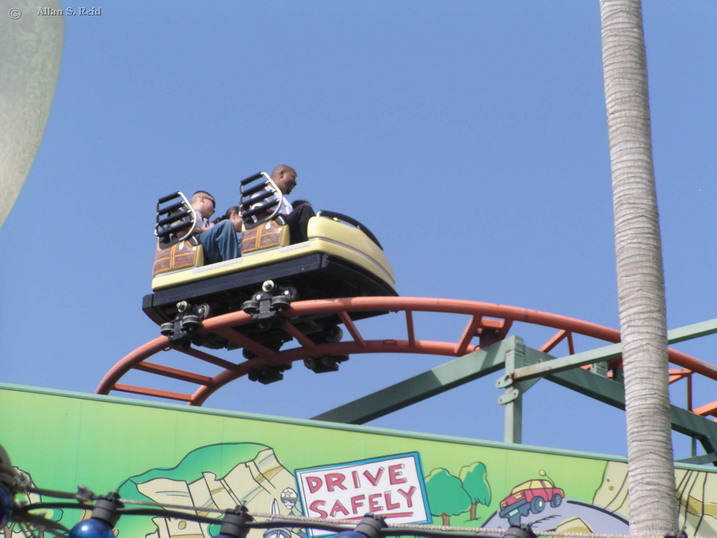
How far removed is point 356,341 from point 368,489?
326 centimetres

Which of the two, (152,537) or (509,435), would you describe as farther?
(509,435)

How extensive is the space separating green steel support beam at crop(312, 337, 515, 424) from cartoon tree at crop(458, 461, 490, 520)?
2421mm

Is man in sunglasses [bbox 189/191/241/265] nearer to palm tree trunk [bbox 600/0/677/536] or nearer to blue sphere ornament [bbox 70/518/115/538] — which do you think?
palm tree trunk [bbox 600/0/677/536]

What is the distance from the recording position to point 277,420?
11766mm

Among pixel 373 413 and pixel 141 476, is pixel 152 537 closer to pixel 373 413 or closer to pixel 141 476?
pixel 141 476

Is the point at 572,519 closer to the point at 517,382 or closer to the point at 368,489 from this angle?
the point at 368,489

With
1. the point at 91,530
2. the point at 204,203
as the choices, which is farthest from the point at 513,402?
the point at 91,530

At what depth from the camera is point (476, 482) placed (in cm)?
1146

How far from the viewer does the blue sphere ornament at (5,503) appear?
7.56ft

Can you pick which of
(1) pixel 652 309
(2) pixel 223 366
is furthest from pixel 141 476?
(1) pixel 652 309

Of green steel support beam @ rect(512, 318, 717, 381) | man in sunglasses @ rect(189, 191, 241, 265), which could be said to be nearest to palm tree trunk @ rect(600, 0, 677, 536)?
green steel support beam @ rect(512, 318, 717, 381)

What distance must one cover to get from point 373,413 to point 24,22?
→ 1263 centimetres

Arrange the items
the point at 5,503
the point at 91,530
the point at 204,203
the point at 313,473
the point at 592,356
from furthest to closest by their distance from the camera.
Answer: the point at 204,203, the point at 592,356, the point at 313,473, the point at 91,530, the point at 5,503

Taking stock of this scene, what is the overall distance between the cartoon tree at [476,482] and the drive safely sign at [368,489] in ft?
1.35
